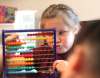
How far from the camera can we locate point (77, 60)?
302 mm

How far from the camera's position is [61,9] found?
A: 95cm

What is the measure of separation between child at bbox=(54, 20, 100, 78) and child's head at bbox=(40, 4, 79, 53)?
490mm

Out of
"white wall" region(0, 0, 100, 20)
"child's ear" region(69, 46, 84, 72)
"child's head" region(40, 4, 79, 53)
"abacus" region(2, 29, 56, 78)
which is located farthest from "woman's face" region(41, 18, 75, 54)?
"child's ear" region(69, 46, 84, 72)

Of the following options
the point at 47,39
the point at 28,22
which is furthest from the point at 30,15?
the point at 47,39

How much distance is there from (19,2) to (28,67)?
541mm

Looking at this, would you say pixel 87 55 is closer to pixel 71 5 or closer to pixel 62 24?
pixel 62 24

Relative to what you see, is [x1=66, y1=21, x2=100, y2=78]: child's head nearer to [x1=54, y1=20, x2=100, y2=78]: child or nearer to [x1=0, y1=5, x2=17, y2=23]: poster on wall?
[x1=54, y1=20, x2=100, y2=78]: child

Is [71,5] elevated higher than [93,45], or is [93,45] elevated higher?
[71,5]

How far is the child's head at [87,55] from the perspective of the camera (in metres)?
0.29

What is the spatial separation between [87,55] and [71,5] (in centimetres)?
88

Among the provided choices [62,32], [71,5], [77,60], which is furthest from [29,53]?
[71,5]

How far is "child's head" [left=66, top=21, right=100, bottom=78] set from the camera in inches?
11.6

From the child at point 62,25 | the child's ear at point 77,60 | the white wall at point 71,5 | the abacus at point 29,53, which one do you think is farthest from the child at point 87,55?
the white wall at point 71,5

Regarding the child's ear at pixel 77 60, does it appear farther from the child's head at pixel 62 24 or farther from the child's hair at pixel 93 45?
the child's head at pixel 62 24
